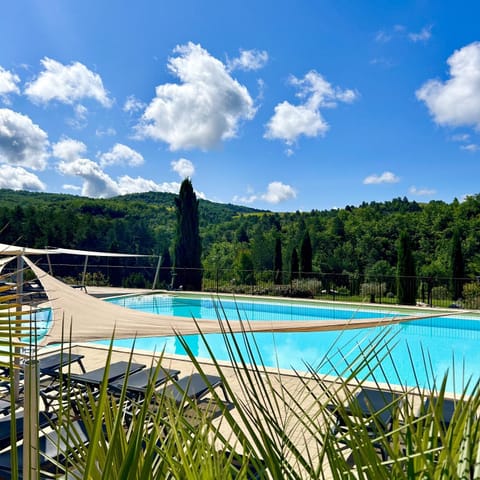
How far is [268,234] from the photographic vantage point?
25.0 metres

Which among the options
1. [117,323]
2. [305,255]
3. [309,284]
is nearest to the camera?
[117,323]

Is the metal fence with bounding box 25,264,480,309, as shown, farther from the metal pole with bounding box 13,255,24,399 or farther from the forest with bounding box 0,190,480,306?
the metal pole with bounding box 13,255,24,399

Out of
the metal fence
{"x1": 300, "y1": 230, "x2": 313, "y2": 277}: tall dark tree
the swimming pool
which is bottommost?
the swimming pool

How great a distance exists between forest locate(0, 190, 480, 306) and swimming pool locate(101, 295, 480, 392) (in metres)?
3.94

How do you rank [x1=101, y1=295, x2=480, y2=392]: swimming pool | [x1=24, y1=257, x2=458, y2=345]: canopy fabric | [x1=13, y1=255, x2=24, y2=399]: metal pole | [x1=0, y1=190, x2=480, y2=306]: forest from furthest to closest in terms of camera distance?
[x1=0, y1=190, x2=480, y2=306]: forest → [x1=101, y1=295, x2=480, y2=392]: swimming pool → [x1=24, y1=257, x2=458, y2=345]: canopy fabric → [x1=13, y1=255, x2=24, y2=399]: metal pole

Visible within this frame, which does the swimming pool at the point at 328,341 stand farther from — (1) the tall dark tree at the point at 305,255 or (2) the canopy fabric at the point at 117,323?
(1) the tall dark tree at the point at 305,255

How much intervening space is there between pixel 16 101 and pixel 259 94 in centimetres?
1630

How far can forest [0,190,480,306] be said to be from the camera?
787 inches

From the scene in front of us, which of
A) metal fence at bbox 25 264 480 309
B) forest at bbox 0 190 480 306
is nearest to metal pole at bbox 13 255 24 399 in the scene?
metal fence at bbox 25 264 480 309

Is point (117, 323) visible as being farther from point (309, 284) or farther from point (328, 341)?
point (309, 284)

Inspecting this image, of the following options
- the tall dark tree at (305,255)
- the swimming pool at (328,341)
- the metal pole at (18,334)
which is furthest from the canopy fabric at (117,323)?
the tall dark tree at (305,255)

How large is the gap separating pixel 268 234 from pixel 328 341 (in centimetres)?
1537

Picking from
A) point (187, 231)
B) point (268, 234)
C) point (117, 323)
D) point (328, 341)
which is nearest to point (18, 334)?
point (117, 323)

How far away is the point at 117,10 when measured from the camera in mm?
13445
